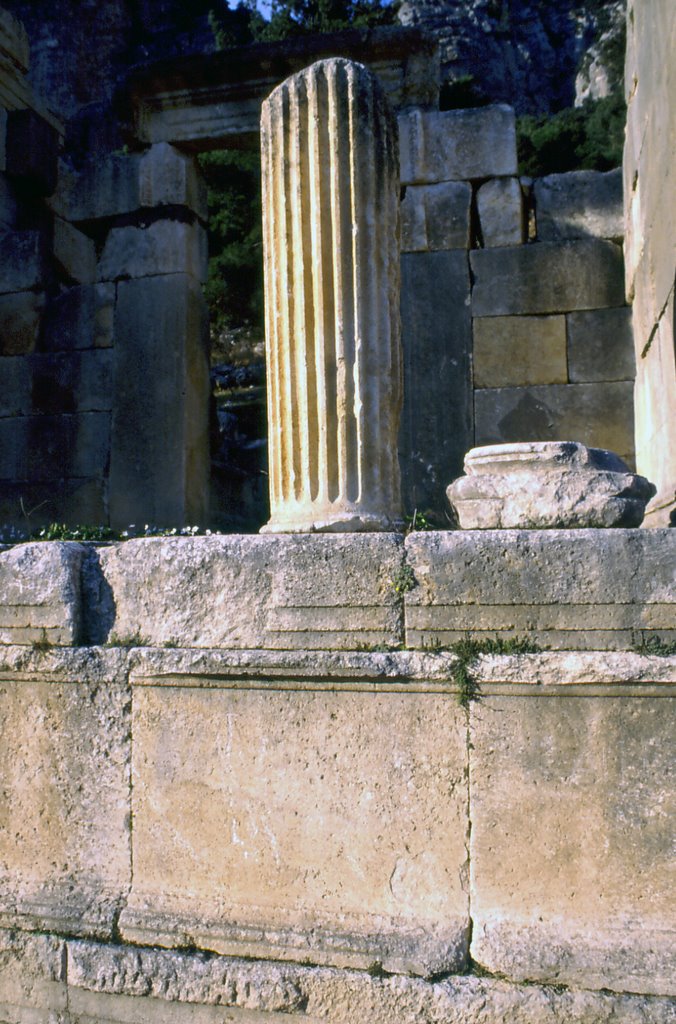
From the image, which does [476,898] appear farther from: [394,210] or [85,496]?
[85,496]

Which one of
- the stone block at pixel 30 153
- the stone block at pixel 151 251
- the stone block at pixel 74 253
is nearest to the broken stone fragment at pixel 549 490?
the stone block at pixel 151 251

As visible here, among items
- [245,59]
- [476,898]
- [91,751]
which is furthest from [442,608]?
[245,59]

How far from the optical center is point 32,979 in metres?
3.25

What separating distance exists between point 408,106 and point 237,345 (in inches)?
383

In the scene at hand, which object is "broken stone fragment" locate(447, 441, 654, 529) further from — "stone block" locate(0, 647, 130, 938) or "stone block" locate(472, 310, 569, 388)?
"stone block" locate(472, 310, 569, 388)

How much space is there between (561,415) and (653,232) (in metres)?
1.73

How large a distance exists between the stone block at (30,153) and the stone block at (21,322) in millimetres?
999

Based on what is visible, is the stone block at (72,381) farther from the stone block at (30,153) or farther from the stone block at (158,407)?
the stone block at (30,153)

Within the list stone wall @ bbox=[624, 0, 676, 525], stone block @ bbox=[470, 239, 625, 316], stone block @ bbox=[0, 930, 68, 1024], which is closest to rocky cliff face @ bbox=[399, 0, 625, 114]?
stone block @ bbox=[470, 239, 625, 316]

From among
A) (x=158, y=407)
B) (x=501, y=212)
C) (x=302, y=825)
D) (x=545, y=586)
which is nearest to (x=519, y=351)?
(x=501, y=212)

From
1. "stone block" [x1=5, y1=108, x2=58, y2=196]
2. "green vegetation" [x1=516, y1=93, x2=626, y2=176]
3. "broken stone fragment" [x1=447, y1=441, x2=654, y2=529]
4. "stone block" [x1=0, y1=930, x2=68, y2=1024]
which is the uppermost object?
"green vegetation" [x1=516, y1=93, x2=626, y2=176]

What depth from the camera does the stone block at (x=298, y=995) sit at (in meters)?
2.73

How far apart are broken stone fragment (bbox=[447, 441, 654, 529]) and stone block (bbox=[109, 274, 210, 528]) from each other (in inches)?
179

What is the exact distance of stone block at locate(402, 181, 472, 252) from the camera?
7320 millimetres
